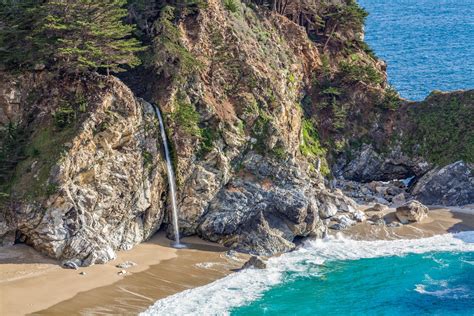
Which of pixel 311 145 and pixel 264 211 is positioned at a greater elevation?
pixel 311 145

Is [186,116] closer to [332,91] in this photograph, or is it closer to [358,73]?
[332,91]

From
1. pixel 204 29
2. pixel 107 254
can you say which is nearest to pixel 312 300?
pixel 107 254

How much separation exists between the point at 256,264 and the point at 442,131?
90.3 ft

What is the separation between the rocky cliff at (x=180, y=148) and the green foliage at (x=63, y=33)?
153 centimetres

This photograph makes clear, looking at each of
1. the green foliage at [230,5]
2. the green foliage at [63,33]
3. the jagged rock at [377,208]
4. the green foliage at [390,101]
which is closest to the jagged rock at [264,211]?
the jagged rock at [377,208]

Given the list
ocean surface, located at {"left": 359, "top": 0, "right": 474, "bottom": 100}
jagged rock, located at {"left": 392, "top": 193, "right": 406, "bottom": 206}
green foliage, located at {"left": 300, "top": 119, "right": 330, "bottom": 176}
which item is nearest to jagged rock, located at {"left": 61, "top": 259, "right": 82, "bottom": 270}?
green foliage, located at {"left": 300, "top": 119, "right": 330, "bottom": 176}

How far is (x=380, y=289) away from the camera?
36.5 metres

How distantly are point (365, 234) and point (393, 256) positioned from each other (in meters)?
4.07

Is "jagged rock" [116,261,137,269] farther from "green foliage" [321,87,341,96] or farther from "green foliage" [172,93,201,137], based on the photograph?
"green foliage" [321,87,341,96]

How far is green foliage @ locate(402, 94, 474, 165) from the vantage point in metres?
55.1

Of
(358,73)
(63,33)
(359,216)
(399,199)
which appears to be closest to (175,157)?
(63,33)

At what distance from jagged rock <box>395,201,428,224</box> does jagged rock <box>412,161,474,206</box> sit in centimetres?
455

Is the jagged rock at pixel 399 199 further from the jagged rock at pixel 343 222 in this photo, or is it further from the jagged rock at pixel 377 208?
the jagged rock at pixel 343 222

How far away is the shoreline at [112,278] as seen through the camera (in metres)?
32.0
